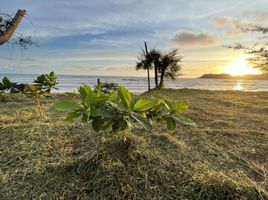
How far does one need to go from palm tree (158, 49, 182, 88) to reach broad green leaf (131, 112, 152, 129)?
1067 cm

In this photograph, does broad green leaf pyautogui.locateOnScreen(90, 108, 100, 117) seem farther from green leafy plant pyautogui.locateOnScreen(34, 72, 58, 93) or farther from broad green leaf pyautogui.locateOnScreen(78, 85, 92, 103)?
green leafy plant pyautogui.locateOnScreen(34, 72, 58, 93)

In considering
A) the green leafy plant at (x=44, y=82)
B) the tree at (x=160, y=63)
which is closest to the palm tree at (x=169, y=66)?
the tree at (x=160, y=63)

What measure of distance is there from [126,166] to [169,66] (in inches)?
446

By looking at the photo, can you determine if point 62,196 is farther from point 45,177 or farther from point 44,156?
point 44,156

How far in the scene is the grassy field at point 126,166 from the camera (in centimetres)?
136

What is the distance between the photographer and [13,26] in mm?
2234

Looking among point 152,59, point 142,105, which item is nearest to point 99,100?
point 142,105

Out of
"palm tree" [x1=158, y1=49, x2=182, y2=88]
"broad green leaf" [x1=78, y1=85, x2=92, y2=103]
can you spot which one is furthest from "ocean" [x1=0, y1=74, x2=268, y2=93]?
"broad green leaf" [x1=78, y1=85, x2=92, y2=103]

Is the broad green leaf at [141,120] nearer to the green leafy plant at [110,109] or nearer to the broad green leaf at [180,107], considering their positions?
the green leafy plant at [110,109]

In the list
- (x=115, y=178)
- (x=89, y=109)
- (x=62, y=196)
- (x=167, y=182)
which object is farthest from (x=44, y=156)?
(x=167, y=182)

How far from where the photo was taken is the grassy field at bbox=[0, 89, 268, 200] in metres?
1.36

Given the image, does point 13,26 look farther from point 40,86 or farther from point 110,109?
point 110,109

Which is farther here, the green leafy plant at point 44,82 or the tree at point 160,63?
the tree at point 160,63

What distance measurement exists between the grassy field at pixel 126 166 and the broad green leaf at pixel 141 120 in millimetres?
426
